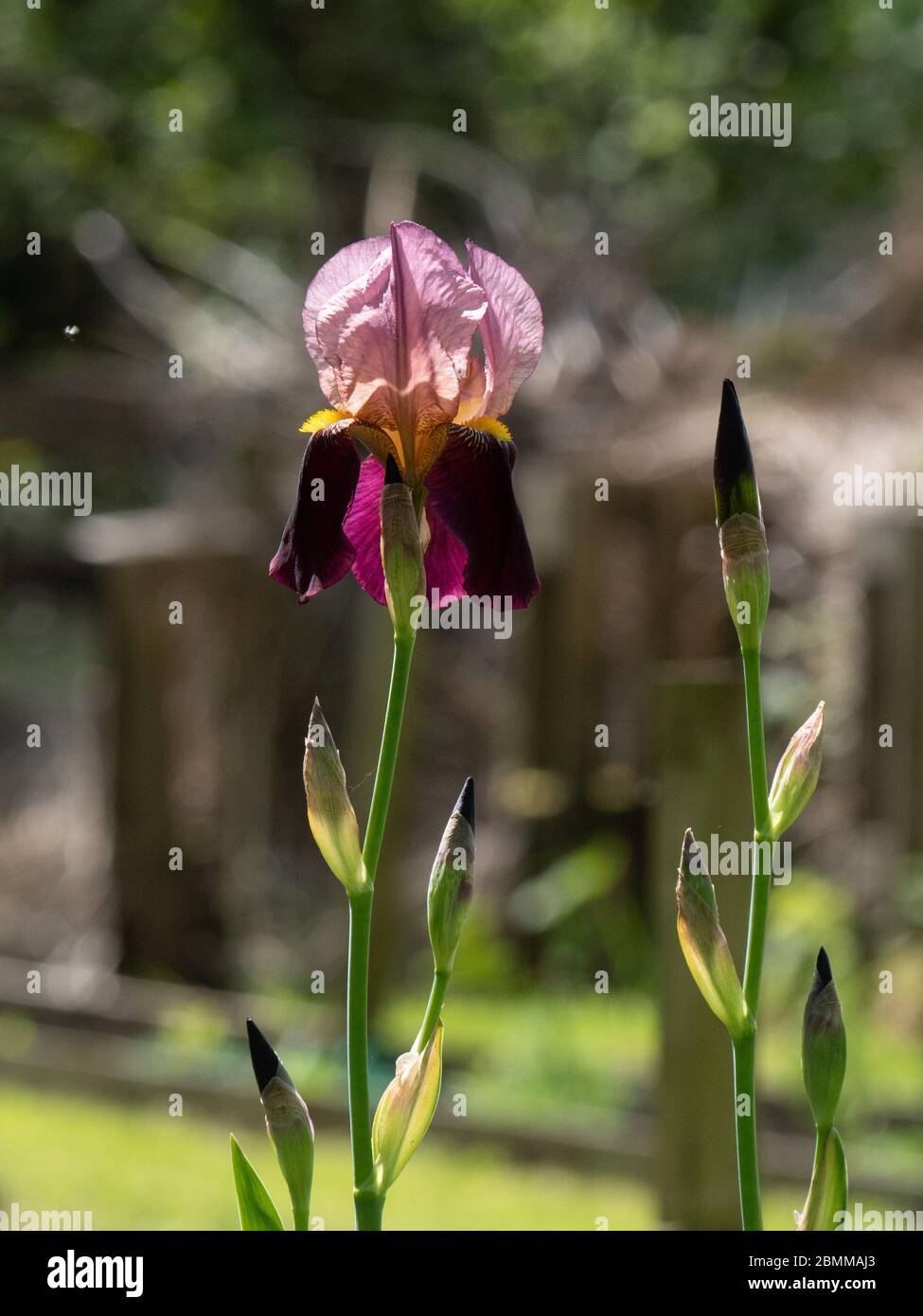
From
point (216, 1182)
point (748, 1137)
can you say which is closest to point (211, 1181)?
point (216, 1182)

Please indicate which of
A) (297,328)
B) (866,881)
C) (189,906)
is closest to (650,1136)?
(866,881)

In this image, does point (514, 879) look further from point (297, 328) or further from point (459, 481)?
point (459, 481)

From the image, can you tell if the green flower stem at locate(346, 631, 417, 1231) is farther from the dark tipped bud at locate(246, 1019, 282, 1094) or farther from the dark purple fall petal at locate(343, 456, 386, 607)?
the dark purple fall petal at locate(343, 456, 386, 607)

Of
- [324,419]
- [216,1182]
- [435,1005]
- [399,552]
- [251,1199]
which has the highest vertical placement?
[324,419]

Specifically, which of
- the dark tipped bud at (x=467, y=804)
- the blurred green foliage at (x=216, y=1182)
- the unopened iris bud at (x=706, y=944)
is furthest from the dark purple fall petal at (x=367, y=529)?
the blurred green foliage at (x=216, y=1182)

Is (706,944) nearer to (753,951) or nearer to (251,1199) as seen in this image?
(753,951)
